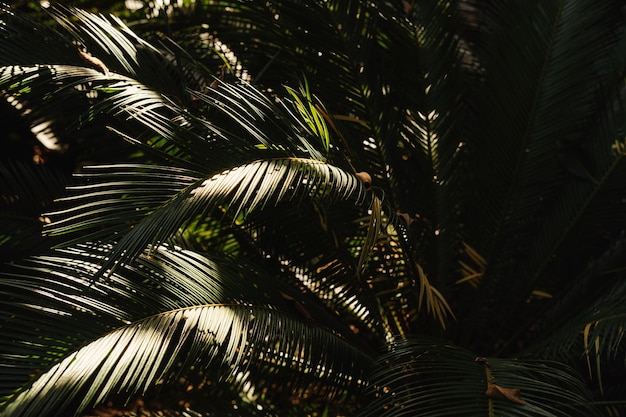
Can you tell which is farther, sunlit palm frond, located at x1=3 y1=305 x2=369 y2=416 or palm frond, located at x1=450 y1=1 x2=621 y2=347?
palm frond, located at x1=450 y1=1 x2=621 y2=347

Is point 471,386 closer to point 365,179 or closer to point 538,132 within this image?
point 365,179

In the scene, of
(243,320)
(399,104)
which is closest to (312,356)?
(243,320)

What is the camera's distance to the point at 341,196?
1798 mm

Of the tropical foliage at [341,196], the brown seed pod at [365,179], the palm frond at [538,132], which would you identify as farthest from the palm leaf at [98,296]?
the palm frond at [538,132]

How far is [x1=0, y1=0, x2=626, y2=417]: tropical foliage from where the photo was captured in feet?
5.84

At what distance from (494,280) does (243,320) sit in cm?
133

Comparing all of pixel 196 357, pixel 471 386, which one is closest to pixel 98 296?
pixel 196 357

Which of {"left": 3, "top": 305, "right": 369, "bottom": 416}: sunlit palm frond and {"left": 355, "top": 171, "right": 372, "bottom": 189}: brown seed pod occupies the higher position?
{"left": 355, "top": 171, "right": 372, "bottom": 189}: brown seed pod

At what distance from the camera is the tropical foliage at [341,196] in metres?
1.78

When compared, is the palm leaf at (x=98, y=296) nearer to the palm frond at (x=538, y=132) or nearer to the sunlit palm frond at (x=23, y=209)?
the sunlit palm frond at (x=23, y=209)

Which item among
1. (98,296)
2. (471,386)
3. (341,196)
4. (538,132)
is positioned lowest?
(471,386)

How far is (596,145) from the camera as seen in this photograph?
2.54 metres

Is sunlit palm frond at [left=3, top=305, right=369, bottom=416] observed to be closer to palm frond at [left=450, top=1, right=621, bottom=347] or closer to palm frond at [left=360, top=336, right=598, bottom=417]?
palm frond at [left=360, top=336, right=598, bottom=417]

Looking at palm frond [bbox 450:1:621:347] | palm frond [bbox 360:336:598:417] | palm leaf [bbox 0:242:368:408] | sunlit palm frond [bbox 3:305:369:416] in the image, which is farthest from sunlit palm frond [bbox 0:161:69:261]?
palm frond [bbox 450:1:621:347]
